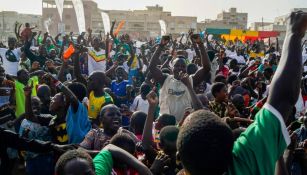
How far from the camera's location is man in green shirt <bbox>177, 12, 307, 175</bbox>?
151 cm

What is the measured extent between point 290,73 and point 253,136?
11.2 inches

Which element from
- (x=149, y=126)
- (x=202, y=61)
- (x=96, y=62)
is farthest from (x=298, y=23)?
(x=96, y=62)

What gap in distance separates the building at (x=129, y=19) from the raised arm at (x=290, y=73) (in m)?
58.0

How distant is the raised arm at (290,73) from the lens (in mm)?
1542

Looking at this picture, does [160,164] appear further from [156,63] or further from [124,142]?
[156,63]

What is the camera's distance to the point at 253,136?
5.11ft

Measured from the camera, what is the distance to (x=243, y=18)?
77.6m

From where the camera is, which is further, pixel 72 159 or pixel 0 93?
pixel 0 93

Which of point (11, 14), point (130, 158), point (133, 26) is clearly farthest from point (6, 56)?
point (11, 14)

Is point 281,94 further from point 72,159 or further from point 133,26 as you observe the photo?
point 133,26

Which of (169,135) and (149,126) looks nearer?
(169,135)

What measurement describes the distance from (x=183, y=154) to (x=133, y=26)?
63907 millimetres

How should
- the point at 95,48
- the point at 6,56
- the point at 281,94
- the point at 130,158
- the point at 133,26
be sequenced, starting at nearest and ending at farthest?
the point at 281,94
the point at 130,158
the point at 6,56
the point at 95,48
the point at 133,26

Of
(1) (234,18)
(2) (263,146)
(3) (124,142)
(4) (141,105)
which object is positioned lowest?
(4) (141,105)
